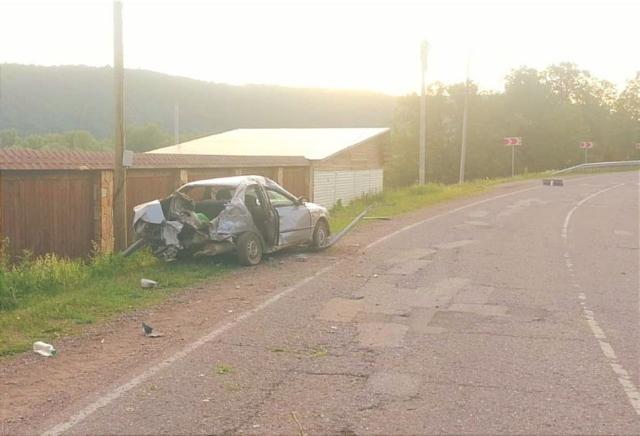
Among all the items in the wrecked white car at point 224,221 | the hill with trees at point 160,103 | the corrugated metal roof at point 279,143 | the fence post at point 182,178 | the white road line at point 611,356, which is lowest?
the white road line at point 611,356

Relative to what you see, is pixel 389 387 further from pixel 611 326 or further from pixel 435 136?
pixel 435 136

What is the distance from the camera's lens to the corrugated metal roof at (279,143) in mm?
31766

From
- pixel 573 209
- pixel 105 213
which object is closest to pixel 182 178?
pixel 105 213

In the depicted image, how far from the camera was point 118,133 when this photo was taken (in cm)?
1340

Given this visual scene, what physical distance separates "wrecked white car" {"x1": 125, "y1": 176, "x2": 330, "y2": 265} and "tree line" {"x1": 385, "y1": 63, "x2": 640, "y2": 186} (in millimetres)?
60653

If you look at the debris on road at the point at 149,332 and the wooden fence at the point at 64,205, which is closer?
the debris on road at the point at 149,332

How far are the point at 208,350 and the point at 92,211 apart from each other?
Result: 7638 millimetres

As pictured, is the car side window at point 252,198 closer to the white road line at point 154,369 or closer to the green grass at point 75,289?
the green grass at point 75,289

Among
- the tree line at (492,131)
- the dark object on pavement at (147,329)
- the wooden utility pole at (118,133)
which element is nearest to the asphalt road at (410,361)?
the dark object on pavement at (147,329)

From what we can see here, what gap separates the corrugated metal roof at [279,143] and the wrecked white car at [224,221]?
14062mm

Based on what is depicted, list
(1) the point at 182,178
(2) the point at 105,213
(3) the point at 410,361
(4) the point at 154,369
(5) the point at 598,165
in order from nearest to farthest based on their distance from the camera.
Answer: (4) the point at 154,369 < (3) the point at 410,361 < (2) the point at 105,213 < (1) the point at 182,178 < (5) the point at 598,165

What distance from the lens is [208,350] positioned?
7379 millimetres

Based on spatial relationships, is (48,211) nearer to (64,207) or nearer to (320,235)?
(64,207)

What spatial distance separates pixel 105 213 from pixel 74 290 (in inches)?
150
